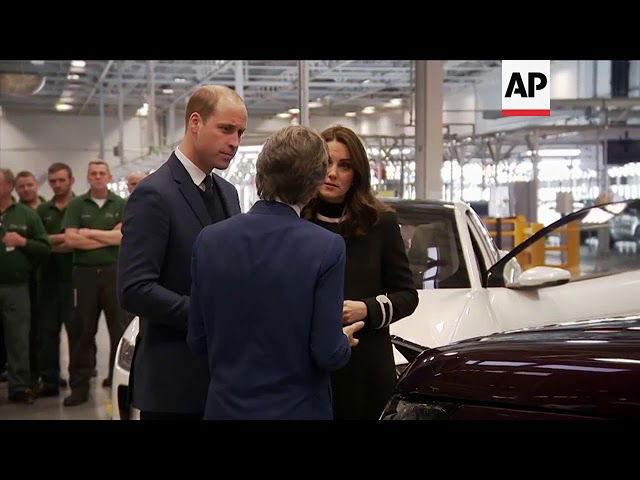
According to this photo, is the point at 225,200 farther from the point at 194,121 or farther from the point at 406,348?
the point at 406,348

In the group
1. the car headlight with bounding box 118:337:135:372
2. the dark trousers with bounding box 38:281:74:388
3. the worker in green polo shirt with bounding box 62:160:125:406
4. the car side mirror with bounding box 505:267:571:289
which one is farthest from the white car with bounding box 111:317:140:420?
the dark trousers with bounding box 38:281:74:388

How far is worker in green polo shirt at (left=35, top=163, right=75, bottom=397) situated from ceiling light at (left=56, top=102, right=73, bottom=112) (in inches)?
654

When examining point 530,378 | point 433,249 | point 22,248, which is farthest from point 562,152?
point 530,378

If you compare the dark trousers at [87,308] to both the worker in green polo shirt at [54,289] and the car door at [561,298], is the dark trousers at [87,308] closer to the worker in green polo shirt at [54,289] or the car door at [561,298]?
the worker in green polo shirt at [54,289]

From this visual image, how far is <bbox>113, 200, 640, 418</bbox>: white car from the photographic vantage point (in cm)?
439

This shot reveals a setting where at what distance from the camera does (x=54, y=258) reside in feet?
24.9

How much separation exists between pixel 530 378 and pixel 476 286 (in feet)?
10.6

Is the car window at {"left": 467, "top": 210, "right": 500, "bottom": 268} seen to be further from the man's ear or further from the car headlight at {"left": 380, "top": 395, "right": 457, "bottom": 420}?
the car headlight at {"left": 380, "top": 395, "right": 457, "bottom": 420}

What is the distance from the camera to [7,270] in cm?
693
